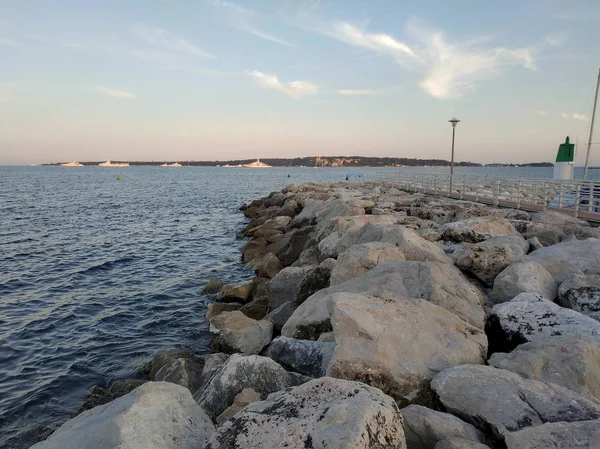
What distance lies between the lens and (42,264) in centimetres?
1513

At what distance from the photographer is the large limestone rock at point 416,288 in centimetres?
507

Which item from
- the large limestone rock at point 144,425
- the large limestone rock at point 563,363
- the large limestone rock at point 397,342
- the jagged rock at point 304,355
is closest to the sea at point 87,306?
the large limestone rock at point 144,425

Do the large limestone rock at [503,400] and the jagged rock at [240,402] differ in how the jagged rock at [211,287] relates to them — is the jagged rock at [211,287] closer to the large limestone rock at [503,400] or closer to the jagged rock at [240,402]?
the jagged rock at [240,402]

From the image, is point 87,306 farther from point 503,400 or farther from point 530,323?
point 503,400

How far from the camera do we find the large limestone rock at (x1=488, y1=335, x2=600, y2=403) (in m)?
3.62

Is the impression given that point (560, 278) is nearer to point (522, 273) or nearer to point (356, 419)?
point (522, 273)

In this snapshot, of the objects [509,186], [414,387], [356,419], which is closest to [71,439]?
[356,419]

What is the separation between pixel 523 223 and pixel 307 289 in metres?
6.48

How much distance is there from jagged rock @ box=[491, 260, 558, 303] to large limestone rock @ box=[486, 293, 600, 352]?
0.69 meters

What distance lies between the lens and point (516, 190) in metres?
17.4

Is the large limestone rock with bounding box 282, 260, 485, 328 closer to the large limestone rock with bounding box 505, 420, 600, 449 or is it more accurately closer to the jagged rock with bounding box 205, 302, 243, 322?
the large limestone rock with bounding box 505, 420, 600, 449

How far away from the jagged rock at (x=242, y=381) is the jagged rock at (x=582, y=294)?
3595 millimetres

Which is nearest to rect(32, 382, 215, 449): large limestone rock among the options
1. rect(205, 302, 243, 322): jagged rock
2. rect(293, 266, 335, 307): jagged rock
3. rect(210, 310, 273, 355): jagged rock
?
rect(210, 310, 273, 355): jagged rock

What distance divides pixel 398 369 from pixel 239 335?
3.59 metres
